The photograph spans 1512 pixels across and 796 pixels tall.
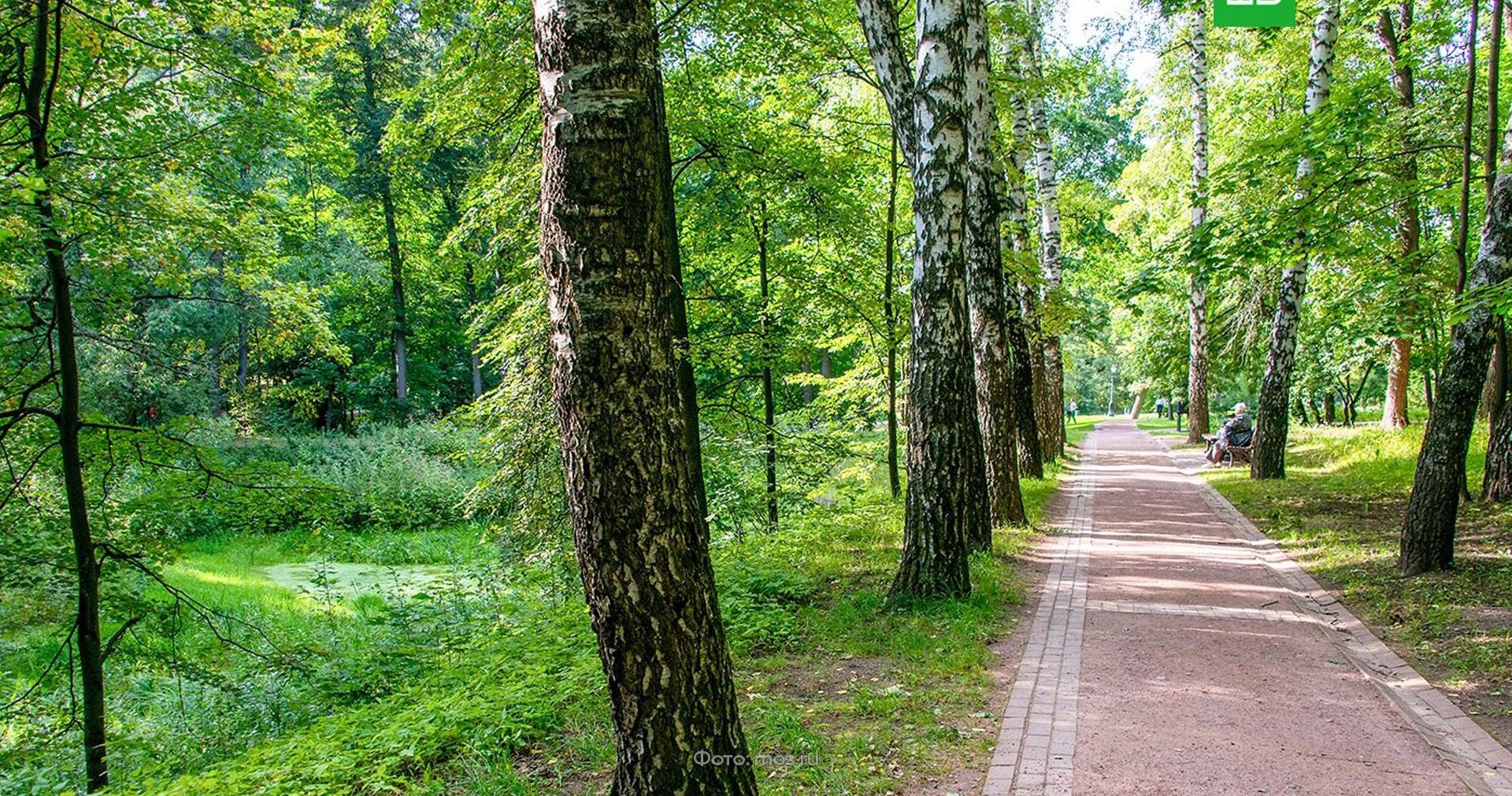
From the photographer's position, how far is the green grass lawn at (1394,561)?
5.66 metres

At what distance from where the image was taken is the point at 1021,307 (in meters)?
14.6

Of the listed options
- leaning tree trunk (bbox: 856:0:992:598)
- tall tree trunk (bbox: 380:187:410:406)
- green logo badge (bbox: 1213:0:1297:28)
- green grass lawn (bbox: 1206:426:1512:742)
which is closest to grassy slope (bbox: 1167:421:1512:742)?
green grass lawn (bbox: 1206:426:1512:742)

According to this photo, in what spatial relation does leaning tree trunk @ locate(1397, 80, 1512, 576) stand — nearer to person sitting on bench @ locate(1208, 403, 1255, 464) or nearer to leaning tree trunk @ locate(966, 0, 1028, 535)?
leaning tree trunk @ locate(966, 0, 1028, 535)

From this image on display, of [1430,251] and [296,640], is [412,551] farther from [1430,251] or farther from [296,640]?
[1430,251]

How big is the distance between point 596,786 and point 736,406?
6.17 m

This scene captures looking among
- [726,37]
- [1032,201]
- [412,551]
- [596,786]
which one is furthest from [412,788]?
[1032,201]

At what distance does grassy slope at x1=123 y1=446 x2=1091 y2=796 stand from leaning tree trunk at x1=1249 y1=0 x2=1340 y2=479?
855 cm

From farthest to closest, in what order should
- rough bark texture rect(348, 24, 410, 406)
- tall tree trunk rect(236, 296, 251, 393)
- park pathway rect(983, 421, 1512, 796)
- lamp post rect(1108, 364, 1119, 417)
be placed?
lamp post rect(1108, 364, 1119, 417) → rough bark texture rect(348, 24, 410, 406) → tall tree trunk rect(236, 296, 251, 393) → park pathway rect(983, 421, 1512, 796)

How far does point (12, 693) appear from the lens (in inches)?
303

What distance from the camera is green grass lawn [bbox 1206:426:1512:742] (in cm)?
566

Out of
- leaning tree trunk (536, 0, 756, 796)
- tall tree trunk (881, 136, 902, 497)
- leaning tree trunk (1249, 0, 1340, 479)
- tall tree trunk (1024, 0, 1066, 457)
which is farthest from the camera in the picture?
tall tree trunk (1024, 0, 1066, 457)

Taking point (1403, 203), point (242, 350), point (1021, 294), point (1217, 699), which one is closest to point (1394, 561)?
point (1217, 699)

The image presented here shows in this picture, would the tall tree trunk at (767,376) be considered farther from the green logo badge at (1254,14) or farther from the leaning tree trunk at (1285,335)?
the leaning tree trunk at (1285,335)

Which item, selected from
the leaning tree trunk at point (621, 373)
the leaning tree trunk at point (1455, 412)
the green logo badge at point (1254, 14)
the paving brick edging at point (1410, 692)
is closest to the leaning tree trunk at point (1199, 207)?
the green logo badge at point (1254, 14)
